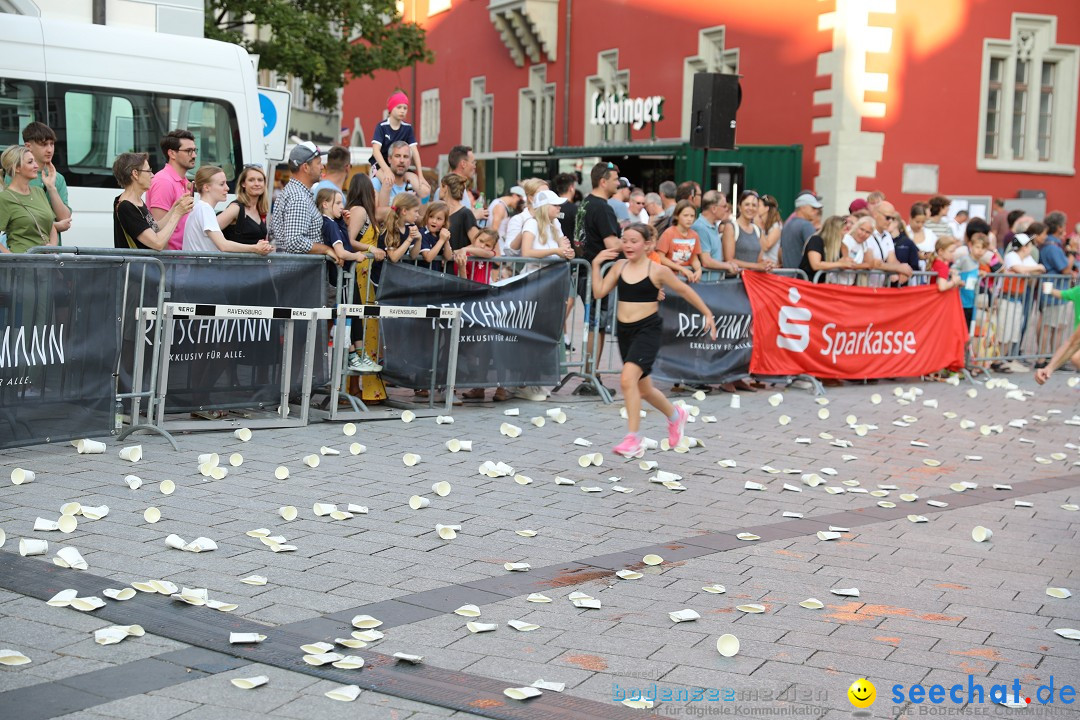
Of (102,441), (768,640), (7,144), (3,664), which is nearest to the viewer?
(3,664)

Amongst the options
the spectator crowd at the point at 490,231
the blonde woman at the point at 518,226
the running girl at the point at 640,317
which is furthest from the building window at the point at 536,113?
the running girl at the point at 640,317

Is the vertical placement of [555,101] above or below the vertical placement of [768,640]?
above

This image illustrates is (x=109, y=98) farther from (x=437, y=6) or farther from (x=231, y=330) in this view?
(x=437, y=6)

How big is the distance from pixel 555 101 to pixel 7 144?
74.1 feet

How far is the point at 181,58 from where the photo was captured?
1459 centimetres

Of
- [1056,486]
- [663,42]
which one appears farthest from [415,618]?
[663,42]

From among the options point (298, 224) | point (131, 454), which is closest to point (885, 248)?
point (298, 224)

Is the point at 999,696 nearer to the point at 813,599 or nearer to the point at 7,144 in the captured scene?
the point at 813,599

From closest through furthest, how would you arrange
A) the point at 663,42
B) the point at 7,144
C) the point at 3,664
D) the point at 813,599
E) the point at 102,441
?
1. the point at 3,664
2. the point at 813,599
3. the point at 102,441
4. the point at 7,144
5. the point at 663,42

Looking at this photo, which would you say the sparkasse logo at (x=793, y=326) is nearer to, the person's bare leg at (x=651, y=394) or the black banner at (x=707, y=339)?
the black banner at (x=707, y=339)

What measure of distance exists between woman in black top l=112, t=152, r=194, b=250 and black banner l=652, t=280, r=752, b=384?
4.85 metres

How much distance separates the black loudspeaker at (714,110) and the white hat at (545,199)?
4.15 m

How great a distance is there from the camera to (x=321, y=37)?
2961 cm

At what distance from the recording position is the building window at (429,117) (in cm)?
4259
